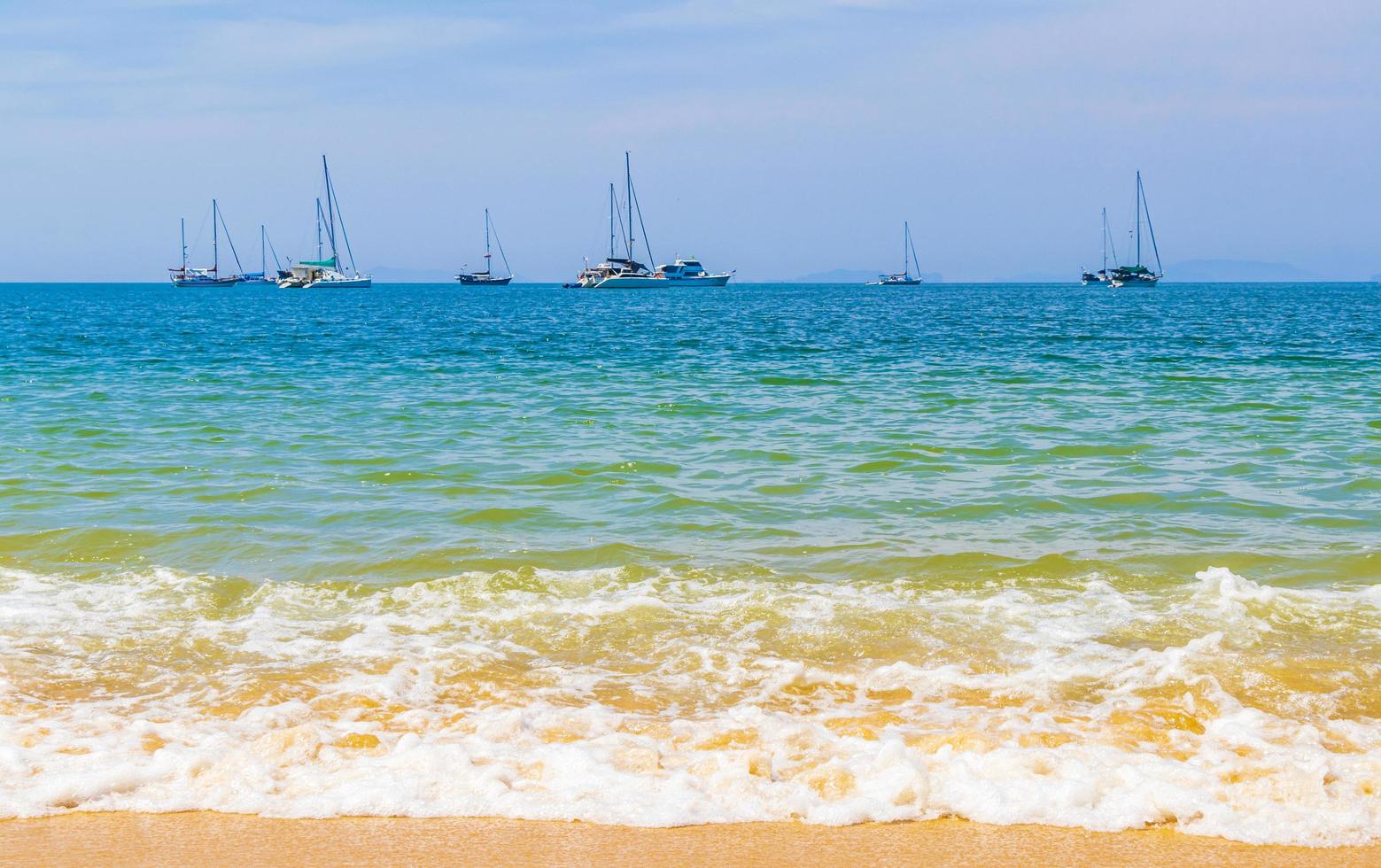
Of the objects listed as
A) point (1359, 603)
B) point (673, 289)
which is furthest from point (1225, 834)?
point (673, 289)

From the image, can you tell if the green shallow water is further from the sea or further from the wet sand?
the wet sand

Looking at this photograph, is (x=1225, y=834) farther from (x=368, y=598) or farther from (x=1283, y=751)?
(x=368, y=598)

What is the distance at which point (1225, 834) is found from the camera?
12.1 feet

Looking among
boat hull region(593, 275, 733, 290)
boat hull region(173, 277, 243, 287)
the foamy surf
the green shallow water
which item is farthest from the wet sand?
boat hull region(173, 277, 243, 287)

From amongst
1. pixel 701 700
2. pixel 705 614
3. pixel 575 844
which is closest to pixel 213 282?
pixel 705 614

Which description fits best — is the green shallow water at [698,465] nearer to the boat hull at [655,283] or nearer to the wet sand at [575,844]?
the wet sand at [575,844]

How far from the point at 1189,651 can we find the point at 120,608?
19.9 feet

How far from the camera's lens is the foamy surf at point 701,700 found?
13.0ft

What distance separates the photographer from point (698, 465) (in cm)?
1185

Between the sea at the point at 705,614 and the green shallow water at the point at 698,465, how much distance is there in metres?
0.08

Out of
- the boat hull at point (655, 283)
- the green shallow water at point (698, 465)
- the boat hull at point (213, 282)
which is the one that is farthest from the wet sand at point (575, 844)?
the boat hull at point (213, 282)

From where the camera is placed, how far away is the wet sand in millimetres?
3551

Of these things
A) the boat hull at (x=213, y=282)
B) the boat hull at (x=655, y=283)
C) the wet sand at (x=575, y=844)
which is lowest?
the wet sand at (x=575, y=844)

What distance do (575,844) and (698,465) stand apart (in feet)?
27.1
